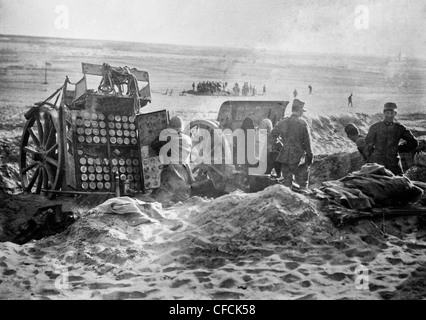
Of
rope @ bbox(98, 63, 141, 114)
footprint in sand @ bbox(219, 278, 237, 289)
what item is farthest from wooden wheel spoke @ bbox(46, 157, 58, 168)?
footprint in sand @ bbox(219, 278, 237, 289)

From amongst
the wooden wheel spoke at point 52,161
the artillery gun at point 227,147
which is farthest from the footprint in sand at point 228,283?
the wooden wheel spoke at point 52,161

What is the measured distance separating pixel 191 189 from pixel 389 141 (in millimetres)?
3117

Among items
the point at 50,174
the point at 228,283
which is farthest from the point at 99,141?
the point at 228,283

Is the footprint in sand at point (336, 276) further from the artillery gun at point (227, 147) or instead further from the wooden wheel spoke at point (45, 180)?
the wooden wheel spoke at point (45, 180)

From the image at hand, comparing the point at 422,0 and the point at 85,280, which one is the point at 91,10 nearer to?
the point at 85,280

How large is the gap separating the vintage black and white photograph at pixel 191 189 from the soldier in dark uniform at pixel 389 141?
2cm

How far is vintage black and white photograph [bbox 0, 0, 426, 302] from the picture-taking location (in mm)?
5031

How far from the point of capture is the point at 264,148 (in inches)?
326

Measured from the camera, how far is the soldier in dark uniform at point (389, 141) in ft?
22.5

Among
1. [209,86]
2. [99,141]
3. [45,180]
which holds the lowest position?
[45,180]

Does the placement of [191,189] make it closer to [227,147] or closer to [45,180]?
[227,147]

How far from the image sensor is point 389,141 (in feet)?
22.7

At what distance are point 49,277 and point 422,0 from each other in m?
9.63

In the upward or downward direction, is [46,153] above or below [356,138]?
below
